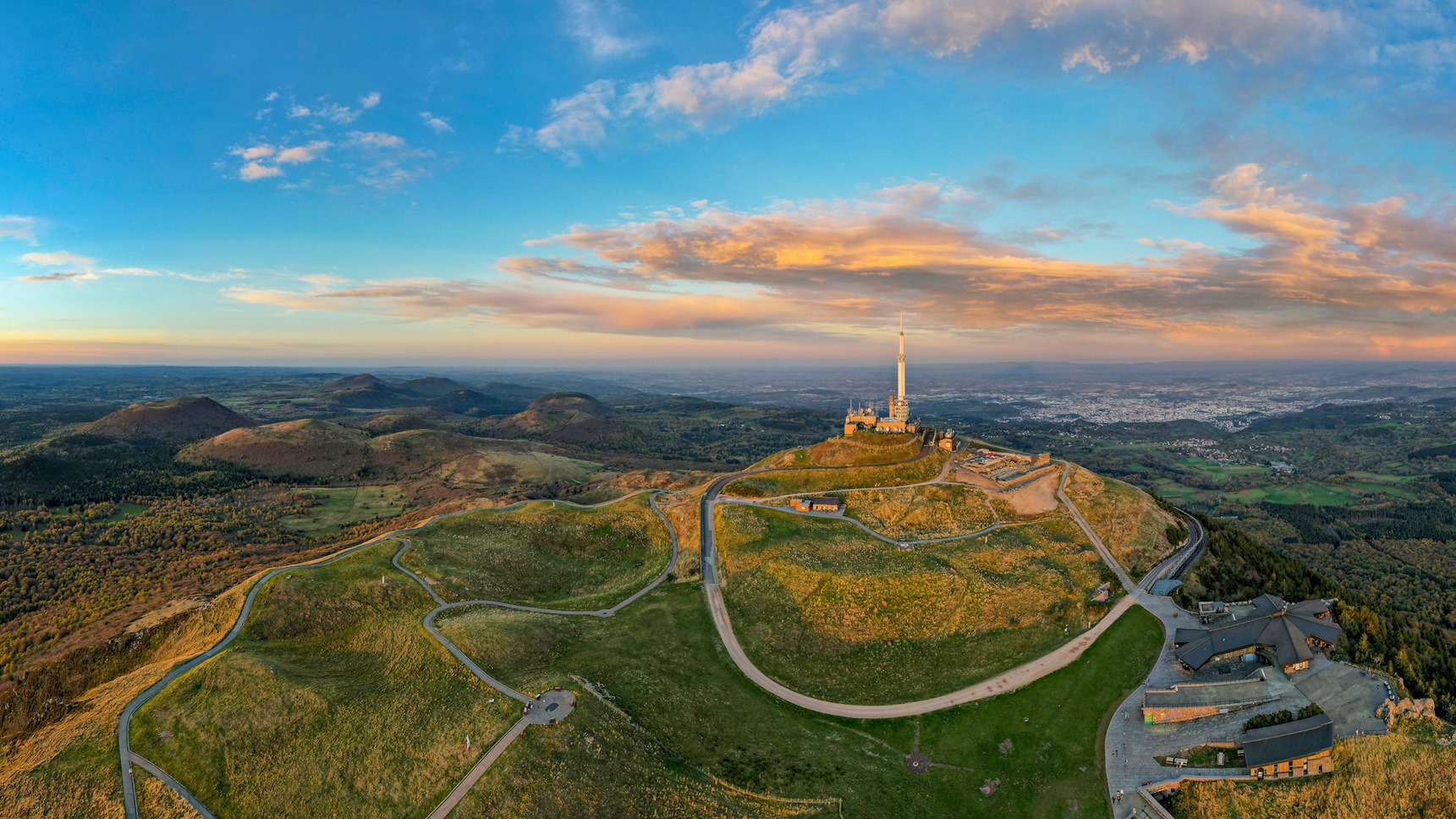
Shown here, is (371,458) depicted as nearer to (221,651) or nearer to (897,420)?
(221,651)

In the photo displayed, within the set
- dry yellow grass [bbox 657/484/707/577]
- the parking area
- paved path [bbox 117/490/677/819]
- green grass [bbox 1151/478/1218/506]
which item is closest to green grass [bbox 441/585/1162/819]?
paved path [bbox 117/490/677/819]

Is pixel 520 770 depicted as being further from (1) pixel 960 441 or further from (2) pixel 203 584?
(1) pixel 960 441

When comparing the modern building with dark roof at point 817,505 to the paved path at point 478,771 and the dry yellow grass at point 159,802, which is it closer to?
the paved path at point 478,771

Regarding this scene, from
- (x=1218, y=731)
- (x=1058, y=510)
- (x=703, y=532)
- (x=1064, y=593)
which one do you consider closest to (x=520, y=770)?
(x=703, y=532)

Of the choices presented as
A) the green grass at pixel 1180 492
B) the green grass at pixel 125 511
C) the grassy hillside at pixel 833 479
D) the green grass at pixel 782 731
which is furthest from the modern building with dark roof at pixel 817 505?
the green grass at pixel 1180 492

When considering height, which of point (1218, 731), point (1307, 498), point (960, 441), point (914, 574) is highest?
point (960, 441)

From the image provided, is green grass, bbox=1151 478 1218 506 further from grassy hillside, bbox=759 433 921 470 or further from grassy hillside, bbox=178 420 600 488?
grassy hillside, bbox=178 420 600 488

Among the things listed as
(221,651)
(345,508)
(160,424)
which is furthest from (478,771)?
(160,424)
